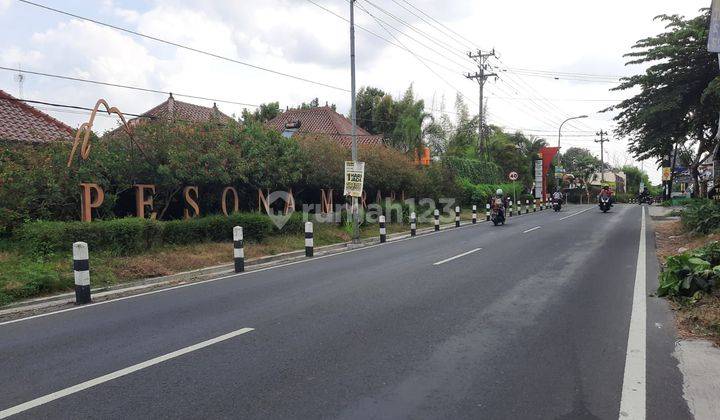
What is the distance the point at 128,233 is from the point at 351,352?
26.8 feet

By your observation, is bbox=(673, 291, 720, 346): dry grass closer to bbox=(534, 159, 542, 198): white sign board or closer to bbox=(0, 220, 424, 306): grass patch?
bbox=(0, 220, 424, 306): grass patch

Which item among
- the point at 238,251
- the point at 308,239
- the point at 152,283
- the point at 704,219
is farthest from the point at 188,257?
the point at 704,219

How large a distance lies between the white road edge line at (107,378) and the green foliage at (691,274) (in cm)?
619

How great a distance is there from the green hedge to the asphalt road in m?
2.82

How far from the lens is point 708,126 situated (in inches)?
752

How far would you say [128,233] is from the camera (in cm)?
1180

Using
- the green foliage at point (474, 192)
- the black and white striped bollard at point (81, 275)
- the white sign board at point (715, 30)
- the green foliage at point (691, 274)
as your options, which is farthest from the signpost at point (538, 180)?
the black and white striped bollard at point (81, 275)

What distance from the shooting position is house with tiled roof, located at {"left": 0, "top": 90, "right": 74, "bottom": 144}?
618 inches

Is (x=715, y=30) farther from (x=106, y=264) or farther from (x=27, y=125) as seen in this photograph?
(x=27, y=125)

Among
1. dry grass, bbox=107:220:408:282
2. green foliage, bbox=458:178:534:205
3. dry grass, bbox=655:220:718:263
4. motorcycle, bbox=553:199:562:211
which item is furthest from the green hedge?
motorcycle, bbox=553:199:562:211

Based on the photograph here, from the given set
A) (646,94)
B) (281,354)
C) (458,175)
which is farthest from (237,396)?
(458,175)

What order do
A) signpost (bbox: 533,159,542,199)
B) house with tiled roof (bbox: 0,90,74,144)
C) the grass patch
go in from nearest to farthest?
the grass patch → house with tiled roof (bbox: 0,90,74,144) → signpost (bbox: 533,159,542,199)

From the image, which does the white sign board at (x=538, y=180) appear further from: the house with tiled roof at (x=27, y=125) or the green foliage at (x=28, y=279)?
the green foliage at (x=28, y=279)

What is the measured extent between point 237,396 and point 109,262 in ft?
25.8
